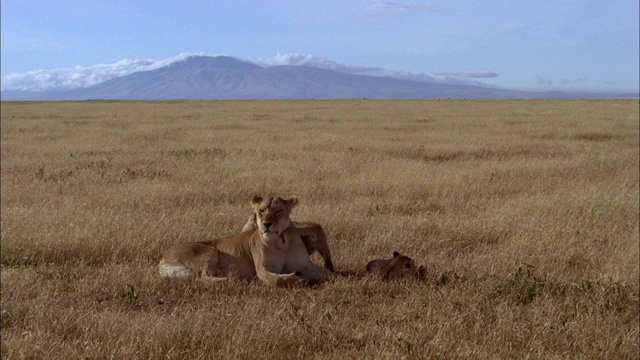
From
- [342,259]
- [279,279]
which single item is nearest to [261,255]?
[279,279]

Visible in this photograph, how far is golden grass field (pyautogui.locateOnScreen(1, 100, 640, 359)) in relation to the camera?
4.95 metres

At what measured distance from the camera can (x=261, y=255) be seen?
21.2 ft

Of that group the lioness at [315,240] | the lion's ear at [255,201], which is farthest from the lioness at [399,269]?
the lion's ear at [255,201]

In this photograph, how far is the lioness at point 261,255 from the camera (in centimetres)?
627

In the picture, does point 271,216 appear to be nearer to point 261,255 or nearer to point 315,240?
point 261,255

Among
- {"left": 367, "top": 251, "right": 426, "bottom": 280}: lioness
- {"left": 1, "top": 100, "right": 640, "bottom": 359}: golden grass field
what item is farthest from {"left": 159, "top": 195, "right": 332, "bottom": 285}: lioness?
{"left": 367, "top": 251, "right": 426, "bottom": 280}: lioness

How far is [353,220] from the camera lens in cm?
916

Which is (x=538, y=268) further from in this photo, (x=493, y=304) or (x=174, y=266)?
(x=174, y=266)

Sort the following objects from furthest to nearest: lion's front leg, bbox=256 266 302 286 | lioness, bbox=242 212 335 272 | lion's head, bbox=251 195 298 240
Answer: lioness, bbox=242 212 335 272 < lion's front leg, bbox=256 266 302 286 < lion's head, bbox=251 195 298 240

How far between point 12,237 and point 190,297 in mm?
3332

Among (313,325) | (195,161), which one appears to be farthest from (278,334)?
(195,161)

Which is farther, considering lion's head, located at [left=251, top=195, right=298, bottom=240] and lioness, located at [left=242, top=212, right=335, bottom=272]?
lioness, located at [left=242, top=212, right=335, bottom=272]

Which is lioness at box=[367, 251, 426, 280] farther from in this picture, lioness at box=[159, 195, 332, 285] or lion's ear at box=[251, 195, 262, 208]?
lion's ear at box=[251, 195, 262, 208]

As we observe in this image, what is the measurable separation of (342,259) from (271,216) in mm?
1629
